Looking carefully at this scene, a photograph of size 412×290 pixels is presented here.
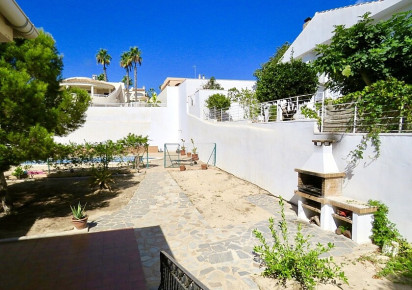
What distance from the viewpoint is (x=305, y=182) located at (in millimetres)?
6961

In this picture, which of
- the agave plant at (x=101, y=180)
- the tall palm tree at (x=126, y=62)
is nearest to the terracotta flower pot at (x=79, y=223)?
the agave plant at (x=101, y=180)

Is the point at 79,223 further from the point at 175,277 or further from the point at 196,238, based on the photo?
the point at 175,277

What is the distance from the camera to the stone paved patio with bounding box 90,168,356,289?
4.43 meters

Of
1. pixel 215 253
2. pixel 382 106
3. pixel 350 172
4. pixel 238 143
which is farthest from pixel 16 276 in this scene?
pixel 238 143

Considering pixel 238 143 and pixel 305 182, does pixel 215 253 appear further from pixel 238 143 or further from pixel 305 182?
pixel 238 143

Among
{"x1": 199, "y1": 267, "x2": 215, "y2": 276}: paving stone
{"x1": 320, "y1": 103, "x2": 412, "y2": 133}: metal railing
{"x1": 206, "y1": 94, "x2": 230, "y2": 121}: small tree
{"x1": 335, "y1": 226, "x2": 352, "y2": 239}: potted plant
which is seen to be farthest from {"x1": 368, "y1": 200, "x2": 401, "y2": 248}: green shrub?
{"x1": 206, "y1": 94, "x2": 230, "y2": 121}: small tree

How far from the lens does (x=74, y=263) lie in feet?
15.8

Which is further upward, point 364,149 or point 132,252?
point 364,149

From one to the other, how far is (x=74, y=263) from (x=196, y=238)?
2684 millimetres

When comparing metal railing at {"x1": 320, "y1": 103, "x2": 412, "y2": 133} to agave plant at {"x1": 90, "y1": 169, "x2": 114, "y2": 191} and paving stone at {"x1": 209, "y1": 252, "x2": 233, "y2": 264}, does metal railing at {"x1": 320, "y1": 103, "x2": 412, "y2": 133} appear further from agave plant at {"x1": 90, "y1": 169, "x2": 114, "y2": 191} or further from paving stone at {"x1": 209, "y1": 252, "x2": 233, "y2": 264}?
agave plant at {"x1": 90, "y1": 169, "x2": 114, "y2": 191}

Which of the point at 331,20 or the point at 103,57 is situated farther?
the point at 103,57

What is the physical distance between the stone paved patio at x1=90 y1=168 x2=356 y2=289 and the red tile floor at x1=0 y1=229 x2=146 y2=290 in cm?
32

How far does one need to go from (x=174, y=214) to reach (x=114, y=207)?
2.40m

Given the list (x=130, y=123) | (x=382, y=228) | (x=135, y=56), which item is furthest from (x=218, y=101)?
(x=135, y=56)
